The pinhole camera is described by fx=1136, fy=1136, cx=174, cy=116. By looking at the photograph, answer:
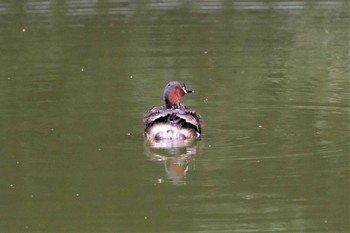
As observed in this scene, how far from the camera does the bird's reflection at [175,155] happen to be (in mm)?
10102

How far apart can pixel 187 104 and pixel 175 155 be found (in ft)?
8.11

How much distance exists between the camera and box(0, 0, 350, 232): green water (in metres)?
8.88

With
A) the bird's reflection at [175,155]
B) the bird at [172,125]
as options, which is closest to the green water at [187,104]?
the bird's reflection at [175,155]

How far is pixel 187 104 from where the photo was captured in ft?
43.2

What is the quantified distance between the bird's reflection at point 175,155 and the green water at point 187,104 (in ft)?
0.10

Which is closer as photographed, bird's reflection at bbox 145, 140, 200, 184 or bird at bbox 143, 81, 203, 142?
bird's reflection at bbox 145, 140, 200, 184

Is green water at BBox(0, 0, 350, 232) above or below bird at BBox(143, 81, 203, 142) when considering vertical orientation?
below

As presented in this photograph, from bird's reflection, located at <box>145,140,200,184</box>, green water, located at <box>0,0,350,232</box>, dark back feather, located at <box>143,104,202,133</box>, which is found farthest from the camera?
dark back feather, located at <box>143,104,202,133</box>

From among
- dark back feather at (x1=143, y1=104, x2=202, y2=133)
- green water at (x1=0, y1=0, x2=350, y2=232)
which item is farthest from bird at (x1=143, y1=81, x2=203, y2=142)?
green water at (x1=0, y1=0, x2=350, y2=232)

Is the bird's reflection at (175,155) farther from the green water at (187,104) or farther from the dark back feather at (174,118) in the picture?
the dark back feather at (174,118)

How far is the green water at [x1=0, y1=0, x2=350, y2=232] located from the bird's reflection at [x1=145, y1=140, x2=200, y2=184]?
0.03 metres

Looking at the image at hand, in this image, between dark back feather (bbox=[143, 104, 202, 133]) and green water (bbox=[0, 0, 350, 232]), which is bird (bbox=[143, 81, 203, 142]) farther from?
green water (bbox=[0, 0, 350, 232])

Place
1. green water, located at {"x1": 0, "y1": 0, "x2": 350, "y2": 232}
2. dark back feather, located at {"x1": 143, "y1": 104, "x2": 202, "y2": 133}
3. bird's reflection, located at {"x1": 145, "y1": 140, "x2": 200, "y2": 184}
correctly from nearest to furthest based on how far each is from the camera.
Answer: green water, located at {"x1": 0, "y1": 0, "x2": 350, "y2": 232}
bird's reflection, located at {"x1": 145, "y1": 140, "x2": 200, "y2": 184}
dark back feather, located at {"x1": 143, "y1": 104, "x2": 202, "y2": 133}

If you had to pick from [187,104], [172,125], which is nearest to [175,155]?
[172,125]
